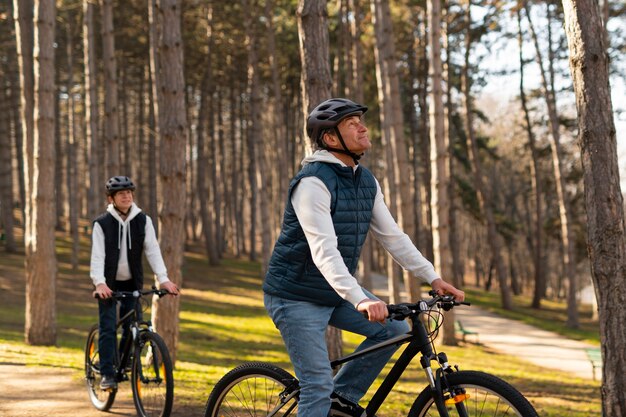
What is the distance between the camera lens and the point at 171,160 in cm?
1049

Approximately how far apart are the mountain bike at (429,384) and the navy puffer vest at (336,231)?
0.45m

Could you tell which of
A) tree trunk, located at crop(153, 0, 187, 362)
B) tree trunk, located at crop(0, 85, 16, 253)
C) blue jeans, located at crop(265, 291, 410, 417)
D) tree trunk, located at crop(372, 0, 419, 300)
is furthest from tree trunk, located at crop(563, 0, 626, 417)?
tree trunk, located at crop(0, 85, 16, 253)

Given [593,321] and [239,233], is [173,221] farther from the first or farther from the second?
[239,233]

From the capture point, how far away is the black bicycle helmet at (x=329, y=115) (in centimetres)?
412

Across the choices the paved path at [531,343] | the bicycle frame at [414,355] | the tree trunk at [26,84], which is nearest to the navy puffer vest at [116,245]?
the bicycle frame at [414,355]

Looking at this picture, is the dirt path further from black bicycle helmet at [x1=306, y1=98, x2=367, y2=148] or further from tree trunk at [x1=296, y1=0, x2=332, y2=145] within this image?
black bicycle helmet at [x1=306, y1=98, x2=367, y2=148]

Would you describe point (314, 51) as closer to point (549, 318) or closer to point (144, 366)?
point (144, 366)

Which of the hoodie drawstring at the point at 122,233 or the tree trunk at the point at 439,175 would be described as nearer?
the hoodie drawstring at the point at 122,233

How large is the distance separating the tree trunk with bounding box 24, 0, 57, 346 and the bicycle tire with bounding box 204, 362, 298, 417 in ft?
28.3

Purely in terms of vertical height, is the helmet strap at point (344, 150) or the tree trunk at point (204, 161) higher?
the tree trunk at point (204, 161)

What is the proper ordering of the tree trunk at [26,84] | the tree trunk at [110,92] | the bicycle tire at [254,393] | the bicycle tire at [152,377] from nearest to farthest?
the bicycle tire at [254,393], the bicycle tire at [152,377], the tree trunk at [26,84], the tree trunk at [110,92]

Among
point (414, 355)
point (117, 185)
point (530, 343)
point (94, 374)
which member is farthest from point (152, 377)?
point (530, 343)

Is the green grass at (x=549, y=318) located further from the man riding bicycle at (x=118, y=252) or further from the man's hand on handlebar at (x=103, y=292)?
the man's hand on handlebar at (x=103, y=292)

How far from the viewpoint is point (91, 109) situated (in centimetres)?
2441
